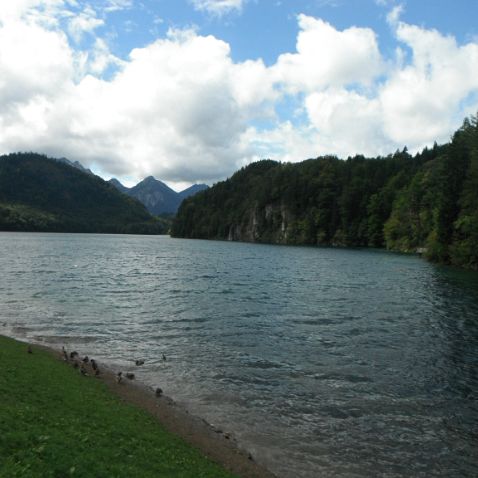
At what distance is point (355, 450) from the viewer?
16.2 meters

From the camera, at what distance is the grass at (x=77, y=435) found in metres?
10.4

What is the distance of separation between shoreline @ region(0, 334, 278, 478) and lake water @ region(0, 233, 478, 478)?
65cm

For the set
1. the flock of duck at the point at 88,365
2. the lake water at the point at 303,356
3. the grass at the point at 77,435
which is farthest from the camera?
the flock of duck at the point at 88,365

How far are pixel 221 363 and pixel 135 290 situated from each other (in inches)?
1223

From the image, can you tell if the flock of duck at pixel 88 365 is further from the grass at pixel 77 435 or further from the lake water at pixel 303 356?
the grass at pixel 77 435

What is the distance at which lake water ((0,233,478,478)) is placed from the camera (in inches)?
655

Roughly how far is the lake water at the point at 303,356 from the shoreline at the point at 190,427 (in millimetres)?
651

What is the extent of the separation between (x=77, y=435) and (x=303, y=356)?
17425mm

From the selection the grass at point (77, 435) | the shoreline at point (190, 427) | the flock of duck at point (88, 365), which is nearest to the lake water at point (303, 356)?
the shoreline at point (190, 427)

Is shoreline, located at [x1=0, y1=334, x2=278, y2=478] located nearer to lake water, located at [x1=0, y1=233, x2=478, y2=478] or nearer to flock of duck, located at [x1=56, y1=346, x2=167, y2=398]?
flock of duck, located at [x1=56, y1=346, x2=167, y2=398]

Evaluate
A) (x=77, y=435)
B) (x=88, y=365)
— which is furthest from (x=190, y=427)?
(x=88, y=365)

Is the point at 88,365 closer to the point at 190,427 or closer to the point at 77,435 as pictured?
the point at 190,427

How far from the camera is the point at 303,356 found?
27.5 m

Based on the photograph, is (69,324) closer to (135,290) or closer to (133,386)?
(133,386)
